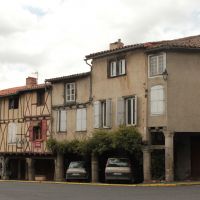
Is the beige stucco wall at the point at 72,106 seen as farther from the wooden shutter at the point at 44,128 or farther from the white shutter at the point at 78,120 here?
the wooden shutter at the point at 44,128

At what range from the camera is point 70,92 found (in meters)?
36.2

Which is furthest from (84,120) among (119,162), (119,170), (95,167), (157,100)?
(157,100)

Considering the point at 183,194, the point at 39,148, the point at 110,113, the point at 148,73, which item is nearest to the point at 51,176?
the point at 39,148

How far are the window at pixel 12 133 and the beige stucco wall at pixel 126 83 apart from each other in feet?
33.1

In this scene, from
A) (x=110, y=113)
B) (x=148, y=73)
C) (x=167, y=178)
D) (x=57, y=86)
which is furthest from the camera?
(x=57, y=86)

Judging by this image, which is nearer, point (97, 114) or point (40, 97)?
point (97, 114)

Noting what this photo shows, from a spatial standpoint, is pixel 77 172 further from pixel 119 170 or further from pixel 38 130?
pixel 38 130

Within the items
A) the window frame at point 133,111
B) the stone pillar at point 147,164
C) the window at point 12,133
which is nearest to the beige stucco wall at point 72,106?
the window frame at point 133,111

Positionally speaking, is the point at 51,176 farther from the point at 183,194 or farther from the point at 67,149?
the point at 183,194

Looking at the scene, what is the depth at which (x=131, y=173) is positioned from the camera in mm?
28984

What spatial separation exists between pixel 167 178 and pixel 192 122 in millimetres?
3542

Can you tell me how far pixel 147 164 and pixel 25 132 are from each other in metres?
13.7

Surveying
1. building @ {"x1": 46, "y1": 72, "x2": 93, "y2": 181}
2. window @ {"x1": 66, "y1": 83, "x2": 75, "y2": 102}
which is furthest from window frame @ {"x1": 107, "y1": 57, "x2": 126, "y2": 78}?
window @ {"x1": 66, "y1": 83, "x2": 75, "y2": 102}

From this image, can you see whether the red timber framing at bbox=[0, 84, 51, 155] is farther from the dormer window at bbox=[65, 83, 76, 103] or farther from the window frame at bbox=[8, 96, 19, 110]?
the dormer window at bbox=[65, 83, 76, 103]
